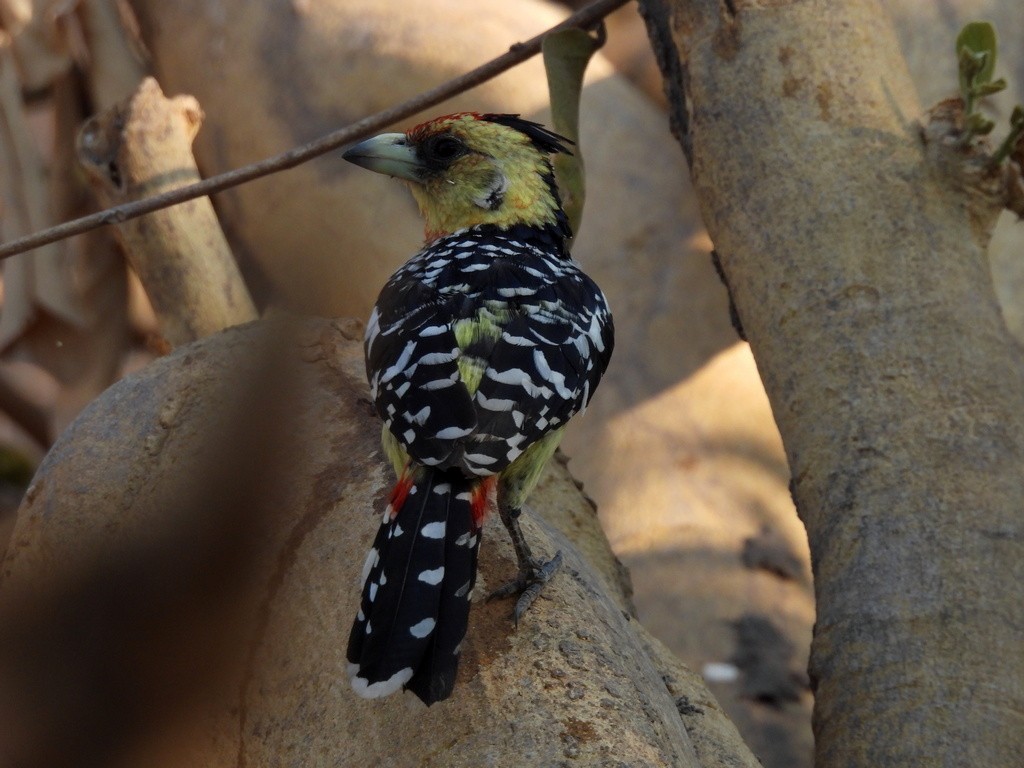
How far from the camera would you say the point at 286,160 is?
3.65 metres

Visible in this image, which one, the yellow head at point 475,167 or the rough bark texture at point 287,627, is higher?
the yellow head at point 475,167

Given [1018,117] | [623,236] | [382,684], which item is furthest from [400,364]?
[623,236]

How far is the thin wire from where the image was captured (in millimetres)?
3348

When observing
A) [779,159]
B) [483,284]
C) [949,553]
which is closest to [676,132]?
[779,159]

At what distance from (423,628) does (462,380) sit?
56 centimetres

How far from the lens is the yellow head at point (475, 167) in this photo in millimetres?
3459

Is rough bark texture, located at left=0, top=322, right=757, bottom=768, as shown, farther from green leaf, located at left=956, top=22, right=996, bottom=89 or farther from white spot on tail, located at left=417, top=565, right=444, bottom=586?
green leaf, located at left=956, top=22, right=996, bottom=89

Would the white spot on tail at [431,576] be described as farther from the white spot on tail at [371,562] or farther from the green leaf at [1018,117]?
the green leaf at [1018,117]

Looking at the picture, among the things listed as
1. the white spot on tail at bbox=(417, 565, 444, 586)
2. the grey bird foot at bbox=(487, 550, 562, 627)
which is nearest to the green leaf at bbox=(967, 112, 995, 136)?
the grey bird foot at bbox=(487, 550, 562, 627)

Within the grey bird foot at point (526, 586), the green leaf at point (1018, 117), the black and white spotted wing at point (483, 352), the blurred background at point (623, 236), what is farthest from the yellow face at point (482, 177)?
the blurred background at point (623, 236)

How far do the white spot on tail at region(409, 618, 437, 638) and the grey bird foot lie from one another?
351 mm

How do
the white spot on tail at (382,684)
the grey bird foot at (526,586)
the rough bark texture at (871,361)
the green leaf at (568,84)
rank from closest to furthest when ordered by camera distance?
the white spot on tail at (382,684) < the grey bird foot at (526,586) < the rough bark texture at (871,361) < the green leaf at (568,84)

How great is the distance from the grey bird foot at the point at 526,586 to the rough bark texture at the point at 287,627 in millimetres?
25

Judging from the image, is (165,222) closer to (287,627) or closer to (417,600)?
(287,627)
